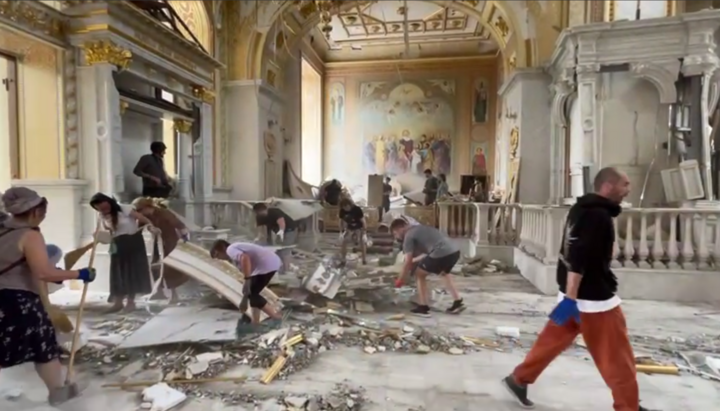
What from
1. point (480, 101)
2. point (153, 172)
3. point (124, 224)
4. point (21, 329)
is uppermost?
point (480, 101)

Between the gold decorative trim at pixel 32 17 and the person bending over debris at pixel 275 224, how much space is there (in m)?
4.01

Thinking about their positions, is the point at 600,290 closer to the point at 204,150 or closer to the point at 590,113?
the point at 590,113

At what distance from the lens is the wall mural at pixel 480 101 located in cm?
1608

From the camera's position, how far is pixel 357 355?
3676 mm

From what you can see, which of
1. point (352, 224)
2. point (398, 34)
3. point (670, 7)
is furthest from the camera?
point (398, 34)

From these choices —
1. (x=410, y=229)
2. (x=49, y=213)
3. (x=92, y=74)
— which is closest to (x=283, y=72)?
(x=92, y=74)

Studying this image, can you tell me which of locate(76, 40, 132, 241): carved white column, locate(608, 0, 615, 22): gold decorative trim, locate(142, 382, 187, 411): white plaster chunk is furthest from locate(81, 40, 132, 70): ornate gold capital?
locate(608, 0, 615, 22): gold decorative trim

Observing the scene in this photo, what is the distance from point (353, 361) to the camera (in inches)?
140

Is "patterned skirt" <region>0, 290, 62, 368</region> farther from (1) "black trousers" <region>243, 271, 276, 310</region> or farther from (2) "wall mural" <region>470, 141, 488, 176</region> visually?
(2) "wall mural" <region>470, 141, 488, 176</region>

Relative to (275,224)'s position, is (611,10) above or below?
above

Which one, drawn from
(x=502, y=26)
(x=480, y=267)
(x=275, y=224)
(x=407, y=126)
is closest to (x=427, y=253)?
(x=480, y=267)

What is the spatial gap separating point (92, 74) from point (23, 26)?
86 centimetres

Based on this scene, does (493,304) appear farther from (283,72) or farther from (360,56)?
(360,56)

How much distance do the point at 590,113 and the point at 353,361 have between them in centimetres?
573
